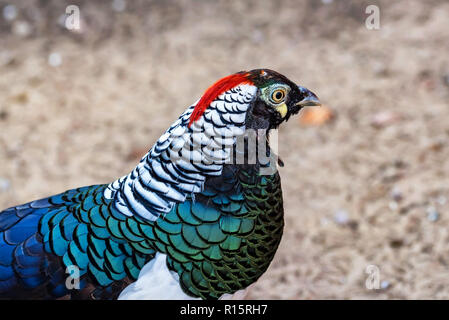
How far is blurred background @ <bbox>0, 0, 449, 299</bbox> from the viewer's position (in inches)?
165

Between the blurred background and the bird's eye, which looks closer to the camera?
the bird's eye

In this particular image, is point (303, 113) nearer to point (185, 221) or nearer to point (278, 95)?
point (278, 95)

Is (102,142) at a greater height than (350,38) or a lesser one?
lesser

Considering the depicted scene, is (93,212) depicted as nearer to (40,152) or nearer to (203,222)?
(203,222)

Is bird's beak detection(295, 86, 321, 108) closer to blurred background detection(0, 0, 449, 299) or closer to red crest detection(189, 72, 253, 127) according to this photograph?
red crest detection(189, 72, 253, 127)

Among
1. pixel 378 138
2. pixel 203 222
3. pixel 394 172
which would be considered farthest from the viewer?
pixel 378 138

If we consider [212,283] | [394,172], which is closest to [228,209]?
[212,283]

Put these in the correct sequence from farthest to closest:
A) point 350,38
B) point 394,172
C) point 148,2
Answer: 1. point 148,2
2. point 350,38
3. point 394,172

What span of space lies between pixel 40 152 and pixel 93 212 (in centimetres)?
298

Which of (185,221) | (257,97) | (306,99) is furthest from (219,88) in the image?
(185,221)

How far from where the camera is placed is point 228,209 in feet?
8.38

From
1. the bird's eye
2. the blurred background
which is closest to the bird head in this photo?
the bird's eye

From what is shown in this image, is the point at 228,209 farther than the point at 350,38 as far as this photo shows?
No

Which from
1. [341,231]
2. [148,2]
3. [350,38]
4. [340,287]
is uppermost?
→ [148,2]
